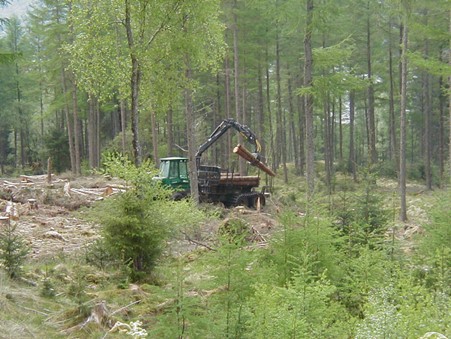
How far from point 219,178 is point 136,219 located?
448 inches

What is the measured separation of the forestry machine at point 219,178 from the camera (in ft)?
61.4

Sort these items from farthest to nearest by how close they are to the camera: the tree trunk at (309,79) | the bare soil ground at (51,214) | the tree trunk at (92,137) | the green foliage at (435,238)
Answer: the tree trunk at (92,137), the tree trunk at (309,79), the bare soil ground at (51,214), the green foliage at (435,238)

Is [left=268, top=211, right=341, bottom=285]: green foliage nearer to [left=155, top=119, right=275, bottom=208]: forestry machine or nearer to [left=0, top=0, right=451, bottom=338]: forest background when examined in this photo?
[left=0, top=0, right=451, bottom=338]: forest background

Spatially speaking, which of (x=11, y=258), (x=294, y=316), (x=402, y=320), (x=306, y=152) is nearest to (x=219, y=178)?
(x=306, y=152)

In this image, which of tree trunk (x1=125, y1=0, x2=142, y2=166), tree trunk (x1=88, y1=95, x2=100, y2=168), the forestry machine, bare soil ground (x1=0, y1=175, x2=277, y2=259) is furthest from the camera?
tree trunk (x1=88, y1=95, x2=100, y2=168)

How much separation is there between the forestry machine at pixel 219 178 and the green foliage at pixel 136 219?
962 centimetres

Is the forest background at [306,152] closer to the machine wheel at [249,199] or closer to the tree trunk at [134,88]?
the tree trunk at [134,88]

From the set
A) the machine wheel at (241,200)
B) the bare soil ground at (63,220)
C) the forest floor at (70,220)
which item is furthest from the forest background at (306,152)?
the machine wheel at (241,200)

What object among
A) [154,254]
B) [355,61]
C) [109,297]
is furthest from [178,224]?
[355,61]

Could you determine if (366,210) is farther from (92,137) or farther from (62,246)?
(92,137)

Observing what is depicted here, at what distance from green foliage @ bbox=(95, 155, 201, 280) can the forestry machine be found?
31.6ft

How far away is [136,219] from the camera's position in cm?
806

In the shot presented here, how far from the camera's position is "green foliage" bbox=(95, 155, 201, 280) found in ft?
26.9

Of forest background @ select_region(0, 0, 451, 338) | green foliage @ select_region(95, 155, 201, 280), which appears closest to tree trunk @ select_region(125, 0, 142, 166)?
forest background @ select_region(0, 0, 451, 338)
